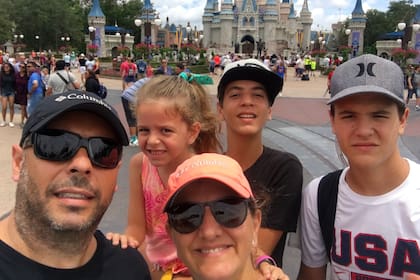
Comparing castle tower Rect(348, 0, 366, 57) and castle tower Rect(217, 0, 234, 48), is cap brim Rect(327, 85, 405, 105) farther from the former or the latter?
castle tower Rect(217, 0, 234, 48)

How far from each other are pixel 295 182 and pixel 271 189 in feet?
0.44

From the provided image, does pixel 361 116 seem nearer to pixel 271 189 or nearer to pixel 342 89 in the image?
pixel 342 89

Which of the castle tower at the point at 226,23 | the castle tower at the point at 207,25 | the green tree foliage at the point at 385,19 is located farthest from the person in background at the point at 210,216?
the castle tower at the point at 207,25

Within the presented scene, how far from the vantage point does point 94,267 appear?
5.22 ft

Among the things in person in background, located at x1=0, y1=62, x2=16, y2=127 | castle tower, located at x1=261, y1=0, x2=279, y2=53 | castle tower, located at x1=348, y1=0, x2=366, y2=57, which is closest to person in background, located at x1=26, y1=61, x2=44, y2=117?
person in background, located at x1=0, y1=62, x2=16, y2=127

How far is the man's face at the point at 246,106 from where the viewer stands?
7.35ft

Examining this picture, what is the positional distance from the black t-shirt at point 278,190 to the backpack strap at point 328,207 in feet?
0.49

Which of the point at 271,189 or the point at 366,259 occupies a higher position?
the point at 271,189

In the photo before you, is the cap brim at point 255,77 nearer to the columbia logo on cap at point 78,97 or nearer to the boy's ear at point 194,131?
the boy's ear at point 194,131

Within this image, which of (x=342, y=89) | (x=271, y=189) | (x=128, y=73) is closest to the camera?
(x=342, y=89)

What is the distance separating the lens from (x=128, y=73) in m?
16.7

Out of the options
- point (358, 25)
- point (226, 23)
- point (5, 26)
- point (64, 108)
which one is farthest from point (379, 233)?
point (226, 23)

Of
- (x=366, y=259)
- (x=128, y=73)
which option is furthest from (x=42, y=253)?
(x=128, y=73)

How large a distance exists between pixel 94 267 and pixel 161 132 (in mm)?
920
